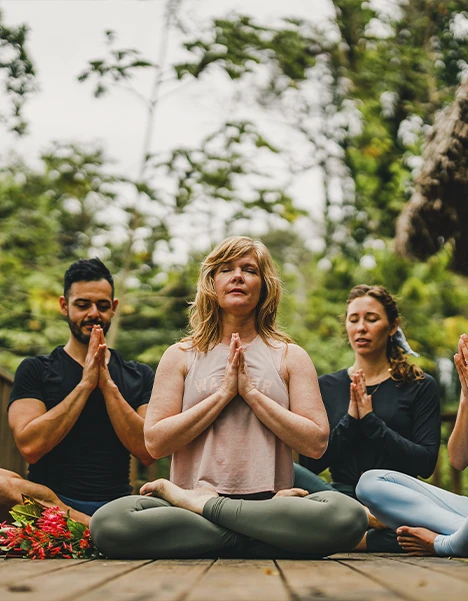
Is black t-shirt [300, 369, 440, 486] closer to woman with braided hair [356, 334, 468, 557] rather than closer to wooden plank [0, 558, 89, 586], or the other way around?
woman with braided hair [356, 334, 468, 557]

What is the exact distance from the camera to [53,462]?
3018 millimetres

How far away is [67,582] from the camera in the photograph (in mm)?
1518

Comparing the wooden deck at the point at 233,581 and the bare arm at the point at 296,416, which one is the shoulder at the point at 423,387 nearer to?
the bare arm at the point at 296,416

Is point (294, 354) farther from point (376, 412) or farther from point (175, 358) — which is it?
point (376, 412)

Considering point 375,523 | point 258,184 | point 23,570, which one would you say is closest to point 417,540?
point 375,523

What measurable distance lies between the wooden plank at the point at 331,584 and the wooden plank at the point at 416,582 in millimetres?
25

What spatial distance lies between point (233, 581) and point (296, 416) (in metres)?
0.96

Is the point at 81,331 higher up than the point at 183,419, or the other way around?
the point at 81,331

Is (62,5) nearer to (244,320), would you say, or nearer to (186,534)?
(244,320)

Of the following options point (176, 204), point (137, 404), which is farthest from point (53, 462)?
point (176, 204)

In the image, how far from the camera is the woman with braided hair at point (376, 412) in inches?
118

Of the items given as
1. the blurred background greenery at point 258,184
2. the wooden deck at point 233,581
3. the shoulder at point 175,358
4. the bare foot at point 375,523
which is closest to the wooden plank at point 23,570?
the wooden deck at point 233,581

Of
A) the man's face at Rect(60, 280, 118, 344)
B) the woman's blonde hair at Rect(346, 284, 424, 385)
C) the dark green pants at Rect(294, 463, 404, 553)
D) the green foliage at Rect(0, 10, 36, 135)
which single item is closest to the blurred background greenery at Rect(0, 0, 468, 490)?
the green foliage at Rect(0, 10, 36, 135)

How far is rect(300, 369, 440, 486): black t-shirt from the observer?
302cm
